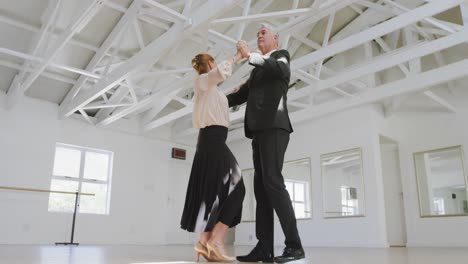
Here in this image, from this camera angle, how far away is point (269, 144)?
198 cm

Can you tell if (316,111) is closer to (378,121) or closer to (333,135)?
(333,135)

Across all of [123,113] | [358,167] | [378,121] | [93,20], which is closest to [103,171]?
[123,113]

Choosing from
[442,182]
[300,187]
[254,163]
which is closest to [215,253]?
[254,163]

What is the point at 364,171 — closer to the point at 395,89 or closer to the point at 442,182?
the point at 442,182

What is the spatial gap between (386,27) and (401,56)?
759mm

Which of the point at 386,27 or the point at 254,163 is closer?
the point at 254,163

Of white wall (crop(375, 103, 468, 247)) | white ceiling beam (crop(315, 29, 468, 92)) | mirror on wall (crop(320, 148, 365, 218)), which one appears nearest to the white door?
white wall (crop(375, 103, 468, 247))

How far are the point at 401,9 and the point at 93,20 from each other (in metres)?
4.39

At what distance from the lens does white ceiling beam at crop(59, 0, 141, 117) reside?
505 cm

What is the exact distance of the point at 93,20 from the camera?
543 cm

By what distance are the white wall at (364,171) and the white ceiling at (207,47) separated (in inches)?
14.3

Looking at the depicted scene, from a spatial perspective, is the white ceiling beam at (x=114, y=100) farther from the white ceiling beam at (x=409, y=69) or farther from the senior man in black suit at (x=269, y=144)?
the senior man in black suit at (x=269, y=144)

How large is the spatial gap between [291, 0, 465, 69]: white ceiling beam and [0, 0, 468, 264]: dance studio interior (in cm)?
5

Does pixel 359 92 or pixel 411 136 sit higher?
pixel 359 92
